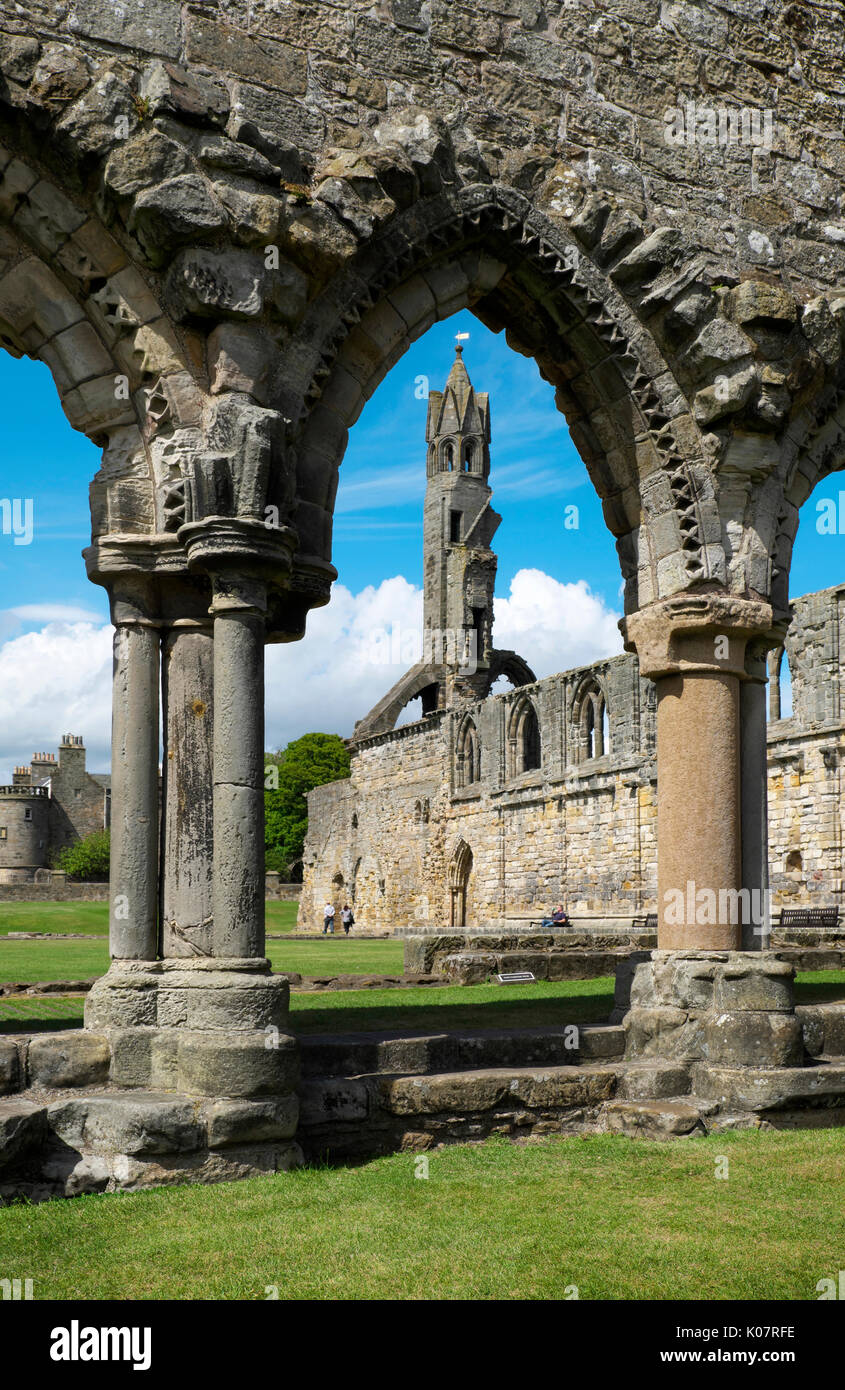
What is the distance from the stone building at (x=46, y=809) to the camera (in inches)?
2450

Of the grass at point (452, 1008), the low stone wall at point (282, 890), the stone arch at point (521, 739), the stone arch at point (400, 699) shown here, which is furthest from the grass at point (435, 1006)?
the low stone wall at point (282, 890)

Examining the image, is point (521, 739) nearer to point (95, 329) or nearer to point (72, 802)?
point (95, 329)

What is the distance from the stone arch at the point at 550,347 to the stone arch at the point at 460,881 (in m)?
30.1

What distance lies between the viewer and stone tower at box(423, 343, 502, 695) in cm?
4528

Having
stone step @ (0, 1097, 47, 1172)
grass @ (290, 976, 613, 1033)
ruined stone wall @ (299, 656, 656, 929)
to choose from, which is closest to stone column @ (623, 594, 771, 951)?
grass @ (290, 976, 613, 1033)

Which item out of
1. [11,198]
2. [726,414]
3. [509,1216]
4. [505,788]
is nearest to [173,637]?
[11,198]

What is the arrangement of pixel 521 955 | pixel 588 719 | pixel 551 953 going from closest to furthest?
pixel 521 955
pixel 551 953
pixel 588 719

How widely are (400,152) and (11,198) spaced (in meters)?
1.80

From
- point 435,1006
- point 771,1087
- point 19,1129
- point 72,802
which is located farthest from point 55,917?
point 72,802

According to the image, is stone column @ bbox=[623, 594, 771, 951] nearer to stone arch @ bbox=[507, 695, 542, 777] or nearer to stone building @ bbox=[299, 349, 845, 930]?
stone building @ bbox=[299, 349, 845, 930]

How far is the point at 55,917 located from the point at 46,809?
111 ft

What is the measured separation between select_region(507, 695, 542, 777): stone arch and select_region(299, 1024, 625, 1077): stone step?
27356 millimetres

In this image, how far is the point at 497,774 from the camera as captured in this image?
3509cm

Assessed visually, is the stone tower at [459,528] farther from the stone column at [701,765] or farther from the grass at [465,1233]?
the grass at [465,1233]
